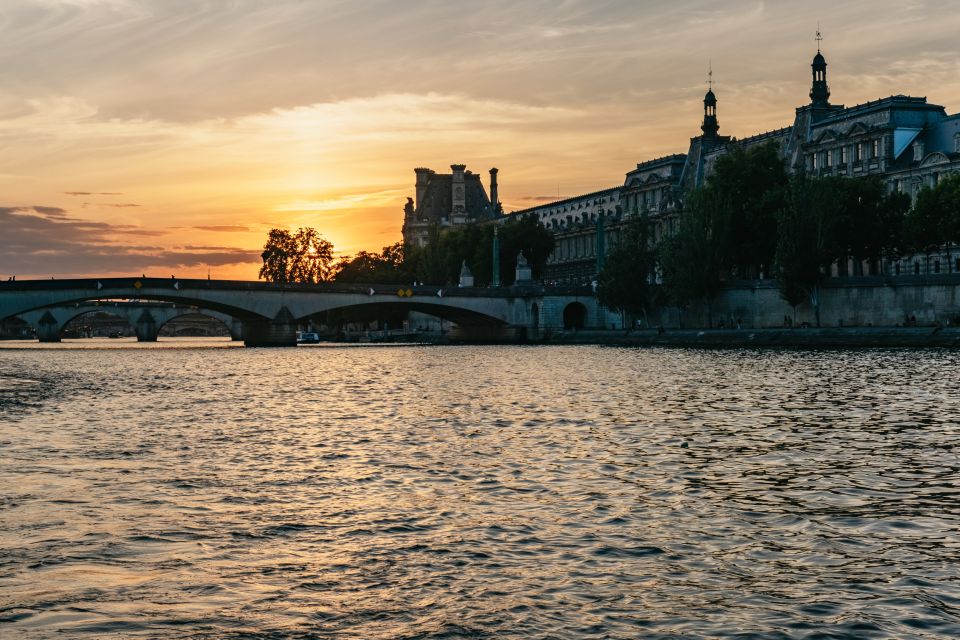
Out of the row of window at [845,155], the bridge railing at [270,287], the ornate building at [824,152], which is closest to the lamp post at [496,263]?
the bridge railing at [270,287]

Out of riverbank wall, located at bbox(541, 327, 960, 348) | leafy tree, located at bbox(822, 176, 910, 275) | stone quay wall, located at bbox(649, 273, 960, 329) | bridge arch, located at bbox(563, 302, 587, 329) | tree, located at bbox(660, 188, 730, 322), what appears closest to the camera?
riverbank wall, located at bbox(541, 327, 960, 348)

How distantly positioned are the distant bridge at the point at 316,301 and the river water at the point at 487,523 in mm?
85130

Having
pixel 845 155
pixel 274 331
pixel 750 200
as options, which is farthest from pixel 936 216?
pixel 274 331

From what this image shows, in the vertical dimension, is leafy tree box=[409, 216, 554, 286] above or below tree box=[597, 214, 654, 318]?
above

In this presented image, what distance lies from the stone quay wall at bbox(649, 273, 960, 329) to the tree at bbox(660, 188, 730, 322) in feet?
11.4

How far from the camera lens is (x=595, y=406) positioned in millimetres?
39594

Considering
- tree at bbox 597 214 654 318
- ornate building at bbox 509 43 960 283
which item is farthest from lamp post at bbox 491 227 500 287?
tree at bbox 597 214 654 318

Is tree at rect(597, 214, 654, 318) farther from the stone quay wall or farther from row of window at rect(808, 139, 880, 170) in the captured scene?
row of window at rect(808, 139, 880, 170)

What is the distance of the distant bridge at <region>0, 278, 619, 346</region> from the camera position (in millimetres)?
118875

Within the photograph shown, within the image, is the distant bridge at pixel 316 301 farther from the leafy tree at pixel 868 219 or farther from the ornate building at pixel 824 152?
the leafy tree at pixel 868 219

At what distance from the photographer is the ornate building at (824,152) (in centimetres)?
11912

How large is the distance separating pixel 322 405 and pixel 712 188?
78.2 m

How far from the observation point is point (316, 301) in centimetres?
13300

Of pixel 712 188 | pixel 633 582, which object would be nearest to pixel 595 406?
pixel 633 582
